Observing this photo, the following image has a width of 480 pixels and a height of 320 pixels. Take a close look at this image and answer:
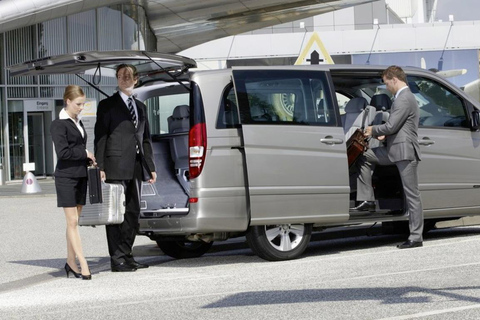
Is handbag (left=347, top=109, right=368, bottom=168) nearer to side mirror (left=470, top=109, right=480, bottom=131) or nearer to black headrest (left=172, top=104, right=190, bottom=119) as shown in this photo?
side mirror (left=470, top=109, right=480, bottom=131)

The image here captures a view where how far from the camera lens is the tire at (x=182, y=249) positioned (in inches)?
438

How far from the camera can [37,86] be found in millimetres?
32188

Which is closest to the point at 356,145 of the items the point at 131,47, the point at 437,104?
the point at 437,104

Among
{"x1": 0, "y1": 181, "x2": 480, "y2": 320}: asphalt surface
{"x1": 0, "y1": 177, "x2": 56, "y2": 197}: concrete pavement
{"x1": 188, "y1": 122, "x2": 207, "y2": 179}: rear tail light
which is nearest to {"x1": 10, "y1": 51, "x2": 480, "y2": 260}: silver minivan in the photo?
{"x1": 188, "y1": 122, "x2": 207, "y2": 179}: rear tail light

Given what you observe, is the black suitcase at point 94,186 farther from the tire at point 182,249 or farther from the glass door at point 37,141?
the glass door at point 37,141

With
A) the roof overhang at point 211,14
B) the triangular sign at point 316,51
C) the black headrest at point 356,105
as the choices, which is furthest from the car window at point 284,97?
the roof overhang at point 211,14

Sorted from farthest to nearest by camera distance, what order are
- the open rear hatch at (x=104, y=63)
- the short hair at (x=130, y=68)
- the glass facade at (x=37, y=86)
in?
1. the glass facade at (x=37, y=86)
2. the short hair at (x=130, y=68)
3. the open rear hatch at (x=104, y=63)

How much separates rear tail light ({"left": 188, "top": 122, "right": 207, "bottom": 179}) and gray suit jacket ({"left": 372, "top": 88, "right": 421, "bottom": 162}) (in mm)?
2040

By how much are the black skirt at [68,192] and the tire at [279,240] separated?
1681 mm

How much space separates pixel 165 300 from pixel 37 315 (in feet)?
3.20

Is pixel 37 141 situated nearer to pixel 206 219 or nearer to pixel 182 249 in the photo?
pixel 182 249

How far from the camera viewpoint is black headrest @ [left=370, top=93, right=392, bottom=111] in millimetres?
11438

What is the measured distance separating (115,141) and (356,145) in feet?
8.30

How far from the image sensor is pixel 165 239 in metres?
10.5
